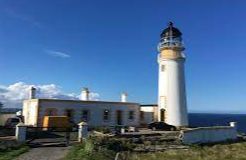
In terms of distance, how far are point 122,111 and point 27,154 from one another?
68.9 ft

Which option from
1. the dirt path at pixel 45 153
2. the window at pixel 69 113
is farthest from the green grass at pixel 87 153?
the window at pixel 69 113

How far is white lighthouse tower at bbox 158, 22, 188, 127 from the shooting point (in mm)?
39844

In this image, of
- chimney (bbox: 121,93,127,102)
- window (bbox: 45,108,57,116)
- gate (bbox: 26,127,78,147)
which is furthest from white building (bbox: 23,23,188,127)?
gate (bbox: 26,127,78,147)

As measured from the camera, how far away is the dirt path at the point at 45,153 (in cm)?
1985

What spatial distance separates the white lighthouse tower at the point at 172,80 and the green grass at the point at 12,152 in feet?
67.8

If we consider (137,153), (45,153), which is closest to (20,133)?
(45,153)

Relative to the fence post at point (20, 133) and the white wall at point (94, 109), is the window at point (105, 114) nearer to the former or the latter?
the white wall at point (94, 109)

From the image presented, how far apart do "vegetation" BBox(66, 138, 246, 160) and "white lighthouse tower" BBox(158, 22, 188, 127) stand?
787 centimetres

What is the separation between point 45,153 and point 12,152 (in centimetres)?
206

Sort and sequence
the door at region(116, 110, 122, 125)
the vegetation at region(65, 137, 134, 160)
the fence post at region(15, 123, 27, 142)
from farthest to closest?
the door at region(116, 110, 122, 125) < the fence post at region(15, 123, 27, 142) < the vegetation at region(65, 137, 134, 160)

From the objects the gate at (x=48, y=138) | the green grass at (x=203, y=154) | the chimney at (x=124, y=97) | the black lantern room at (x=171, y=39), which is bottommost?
the green grass at (x=203, y=154)

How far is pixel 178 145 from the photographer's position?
30.2 m

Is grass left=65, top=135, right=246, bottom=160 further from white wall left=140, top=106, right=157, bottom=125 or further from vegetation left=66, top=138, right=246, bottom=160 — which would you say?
white wall left=140, top=106, right=157, bottom=125

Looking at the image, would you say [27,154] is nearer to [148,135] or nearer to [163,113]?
[148,135]
